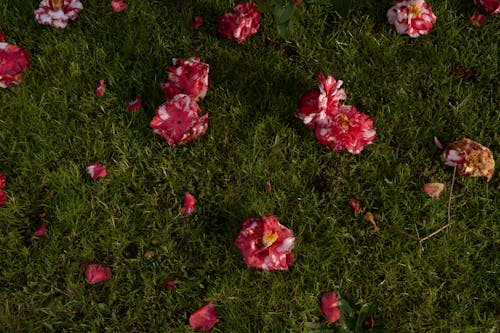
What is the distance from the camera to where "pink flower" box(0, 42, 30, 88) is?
87.7 inches

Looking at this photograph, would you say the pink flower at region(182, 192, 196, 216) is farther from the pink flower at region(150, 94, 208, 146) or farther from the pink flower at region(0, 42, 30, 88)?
the pink flower at region(0, 42, 30, 88)

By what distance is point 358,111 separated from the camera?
2.24 meters

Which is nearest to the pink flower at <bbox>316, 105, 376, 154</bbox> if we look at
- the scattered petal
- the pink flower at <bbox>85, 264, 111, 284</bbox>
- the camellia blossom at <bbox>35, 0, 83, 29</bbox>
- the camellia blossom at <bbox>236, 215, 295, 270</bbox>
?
the scattered petal

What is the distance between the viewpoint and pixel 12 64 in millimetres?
2254

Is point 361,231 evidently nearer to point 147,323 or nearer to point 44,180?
point 147,323

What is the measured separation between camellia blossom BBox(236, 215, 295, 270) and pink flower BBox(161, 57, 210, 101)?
1.96ft

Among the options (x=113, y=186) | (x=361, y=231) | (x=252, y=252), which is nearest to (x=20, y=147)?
(x=113, y=186)

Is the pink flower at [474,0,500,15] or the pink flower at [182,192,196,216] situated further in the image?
the pink flower at [474,0,500,15]

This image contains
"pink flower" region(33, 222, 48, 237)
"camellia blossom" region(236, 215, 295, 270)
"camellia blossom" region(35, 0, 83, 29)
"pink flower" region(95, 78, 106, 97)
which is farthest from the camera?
"camellia blossom" region(35, 0, 83, 29)

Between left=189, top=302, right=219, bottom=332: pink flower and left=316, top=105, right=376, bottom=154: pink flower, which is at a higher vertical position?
left=316, top=105, right=376, bottom=154: pink flower

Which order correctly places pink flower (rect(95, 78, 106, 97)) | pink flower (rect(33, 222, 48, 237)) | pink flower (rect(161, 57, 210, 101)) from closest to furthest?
pink flower (rect(33, 222, 48, 237)), pink flower (rect(161, 57, 210, 101)), pink flower (rect(95, 78, 106, 97))

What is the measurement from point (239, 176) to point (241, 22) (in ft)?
2.19

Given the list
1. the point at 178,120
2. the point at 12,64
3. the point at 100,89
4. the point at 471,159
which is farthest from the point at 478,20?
the point at 12,64

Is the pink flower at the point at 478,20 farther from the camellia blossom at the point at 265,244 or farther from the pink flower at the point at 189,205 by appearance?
the pink flower at the point at 189,205
